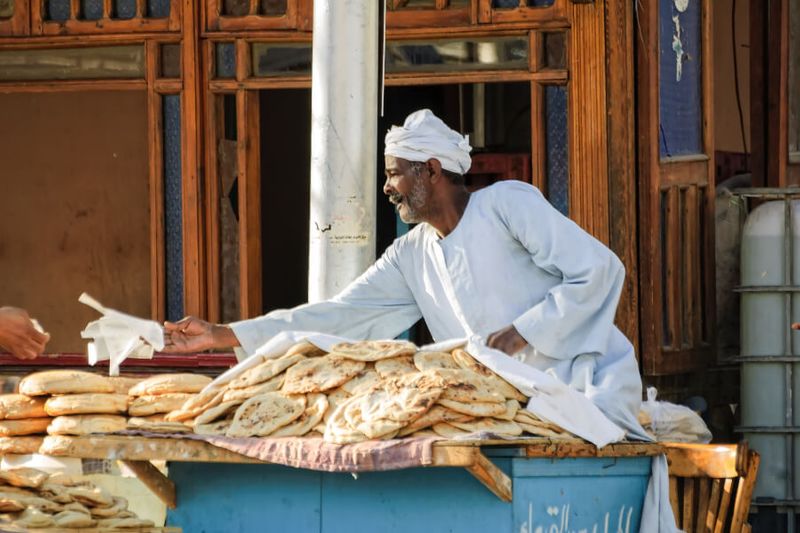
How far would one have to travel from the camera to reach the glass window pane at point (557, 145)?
9727 mm

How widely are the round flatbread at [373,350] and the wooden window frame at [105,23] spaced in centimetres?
383

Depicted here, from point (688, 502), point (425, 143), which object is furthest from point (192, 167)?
point (688, 502)

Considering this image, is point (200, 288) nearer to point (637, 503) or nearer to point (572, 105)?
point (572, 105)

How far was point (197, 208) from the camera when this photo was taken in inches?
401

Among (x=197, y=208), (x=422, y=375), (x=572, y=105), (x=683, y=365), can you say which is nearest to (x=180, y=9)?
(x=197, y=208)

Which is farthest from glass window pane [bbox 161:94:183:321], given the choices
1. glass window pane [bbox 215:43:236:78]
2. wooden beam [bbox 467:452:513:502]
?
wooden beam [bbox 467:452:513:502]

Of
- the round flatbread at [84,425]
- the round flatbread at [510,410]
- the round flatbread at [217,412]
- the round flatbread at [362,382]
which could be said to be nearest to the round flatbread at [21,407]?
the round flatbread at [84,425]

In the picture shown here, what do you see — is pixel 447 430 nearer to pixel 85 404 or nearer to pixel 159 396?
pixel 159 396

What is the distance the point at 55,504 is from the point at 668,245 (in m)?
4.11

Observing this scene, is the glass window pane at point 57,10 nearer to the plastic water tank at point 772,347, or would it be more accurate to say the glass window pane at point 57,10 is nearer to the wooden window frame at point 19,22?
the wooden window frame at point 19,22

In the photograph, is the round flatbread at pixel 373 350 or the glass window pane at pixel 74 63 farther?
the glass window pane at pixel 74 63

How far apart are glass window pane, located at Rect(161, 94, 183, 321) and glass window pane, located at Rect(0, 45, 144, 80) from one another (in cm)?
27

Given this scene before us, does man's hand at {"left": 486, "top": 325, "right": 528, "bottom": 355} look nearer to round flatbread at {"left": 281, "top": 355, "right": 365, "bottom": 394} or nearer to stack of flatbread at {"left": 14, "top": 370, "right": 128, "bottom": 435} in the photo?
round flatbread at {"left": 281, "top": 355, "right": 365, "bottom": 394}

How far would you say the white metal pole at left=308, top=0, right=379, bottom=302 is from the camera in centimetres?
804
